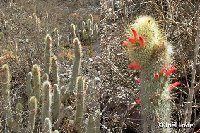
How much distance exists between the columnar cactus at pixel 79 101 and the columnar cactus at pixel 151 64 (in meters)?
2.09

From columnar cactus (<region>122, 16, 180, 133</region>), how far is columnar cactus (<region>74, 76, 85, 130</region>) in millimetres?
2093

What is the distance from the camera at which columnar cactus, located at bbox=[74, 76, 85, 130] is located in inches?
198

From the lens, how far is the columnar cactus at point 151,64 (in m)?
2.75

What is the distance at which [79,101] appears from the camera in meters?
5.12

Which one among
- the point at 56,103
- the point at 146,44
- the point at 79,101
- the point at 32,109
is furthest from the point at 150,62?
the point at 56,103

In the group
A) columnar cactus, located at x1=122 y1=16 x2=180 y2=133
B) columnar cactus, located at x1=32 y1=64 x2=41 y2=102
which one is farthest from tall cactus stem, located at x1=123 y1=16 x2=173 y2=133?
columnar cactus, located at x1=32 y1=64 x2=41 y2=102

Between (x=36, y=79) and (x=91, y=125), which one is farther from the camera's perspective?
(x=36, y=79)

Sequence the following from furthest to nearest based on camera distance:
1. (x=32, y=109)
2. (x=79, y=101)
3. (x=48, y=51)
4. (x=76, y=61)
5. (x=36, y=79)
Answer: (x=48, y=51)
(x=76, y=61)
(x=36, y=79)
(x=79, y=101)
(x=32, y=109)

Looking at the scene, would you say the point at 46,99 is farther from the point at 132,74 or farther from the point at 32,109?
the point at 132,74

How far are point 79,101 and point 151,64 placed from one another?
2.43 meters

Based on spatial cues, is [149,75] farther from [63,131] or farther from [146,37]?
[63,131]

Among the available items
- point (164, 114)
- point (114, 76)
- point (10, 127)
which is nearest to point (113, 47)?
point (114, 76)

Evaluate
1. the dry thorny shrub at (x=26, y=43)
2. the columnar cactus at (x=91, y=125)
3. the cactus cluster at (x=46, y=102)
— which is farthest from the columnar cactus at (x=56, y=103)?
the columnar cactus at (x=91, y=125)

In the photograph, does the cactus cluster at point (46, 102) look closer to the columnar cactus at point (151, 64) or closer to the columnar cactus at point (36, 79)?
the columnar cactus at point (36, 79)
